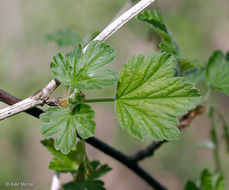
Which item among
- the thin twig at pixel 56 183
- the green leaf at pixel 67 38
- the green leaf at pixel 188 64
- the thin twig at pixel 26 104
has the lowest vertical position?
the thin twig at pixel 56 183

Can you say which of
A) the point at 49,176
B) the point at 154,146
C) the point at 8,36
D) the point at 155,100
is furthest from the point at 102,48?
the point at 8,36

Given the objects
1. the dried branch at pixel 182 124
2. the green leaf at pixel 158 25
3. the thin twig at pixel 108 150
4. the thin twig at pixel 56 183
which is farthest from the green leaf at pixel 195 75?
the thin twig at pixel 56 183

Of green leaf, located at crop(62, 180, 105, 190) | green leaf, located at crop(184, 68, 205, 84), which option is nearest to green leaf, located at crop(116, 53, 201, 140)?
green leaf, located at crop(62, 180, 105, 190)

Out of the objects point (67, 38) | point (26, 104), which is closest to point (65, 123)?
point (26, 104)

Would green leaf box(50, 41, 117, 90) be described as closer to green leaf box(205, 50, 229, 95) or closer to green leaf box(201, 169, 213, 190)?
green leaf box(205, 50, 229, 95)

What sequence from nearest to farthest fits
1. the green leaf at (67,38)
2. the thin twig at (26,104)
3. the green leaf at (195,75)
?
the thin twig at (26,104) < the green leaf at (195,75) < the green leaf at (67,38)

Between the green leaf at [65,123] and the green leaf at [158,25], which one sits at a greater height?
the green leaf at [158,25]

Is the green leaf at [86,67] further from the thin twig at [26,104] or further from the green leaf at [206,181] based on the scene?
the green leaf at [206,181]
